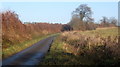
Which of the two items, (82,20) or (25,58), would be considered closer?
(25,58)

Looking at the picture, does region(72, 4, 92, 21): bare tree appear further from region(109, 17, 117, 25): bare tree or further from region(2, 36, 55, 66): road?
region(2, 36, 55, 66): road

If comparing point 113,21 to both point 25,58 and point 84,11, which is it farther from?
point 25,58

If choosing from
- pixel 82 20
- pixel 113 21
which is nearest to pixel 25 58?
pixel 82 20

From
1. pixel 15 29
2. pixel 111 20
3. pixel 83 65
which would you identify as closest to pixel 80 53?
pixel 83 65

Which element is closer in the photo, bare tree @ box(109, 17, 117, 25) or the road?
the road

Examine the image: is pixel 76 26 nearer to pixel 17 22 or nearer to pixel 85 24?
pixel 85 24

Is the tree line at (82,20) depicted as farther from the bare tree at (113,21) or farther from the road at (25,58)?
the road at (25,58)

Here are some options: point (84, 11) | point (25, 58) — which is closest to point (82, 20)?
point (84, 11)

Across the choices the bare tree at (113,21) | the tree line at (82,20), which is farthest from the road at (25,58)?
the bare tree at (113,21)

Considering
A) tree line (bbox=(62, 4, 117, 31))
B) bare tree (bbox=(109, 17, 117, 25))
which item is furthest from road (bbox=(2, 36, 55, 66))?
bare tree (bbox=(109, 17, 117, 25))

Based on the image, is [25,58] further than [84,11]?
→ No

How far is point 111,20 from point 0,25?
77.6 meters

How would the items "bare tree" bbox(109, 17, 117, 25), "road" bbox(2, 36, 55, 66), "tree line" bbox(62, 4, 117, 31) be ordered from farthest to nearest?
"bare tree" bbox(109, 17, 117, 25), "tree line" bbox(62, 4, 117, 31), "road" bbox(2, 36, 55, 66)

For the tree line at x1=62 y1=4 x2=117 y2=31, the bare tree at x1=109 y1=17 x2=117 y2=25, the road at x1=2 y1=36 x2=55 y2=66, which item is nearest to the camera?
the road at x1=2 y1=36 x2=55 y2=66
